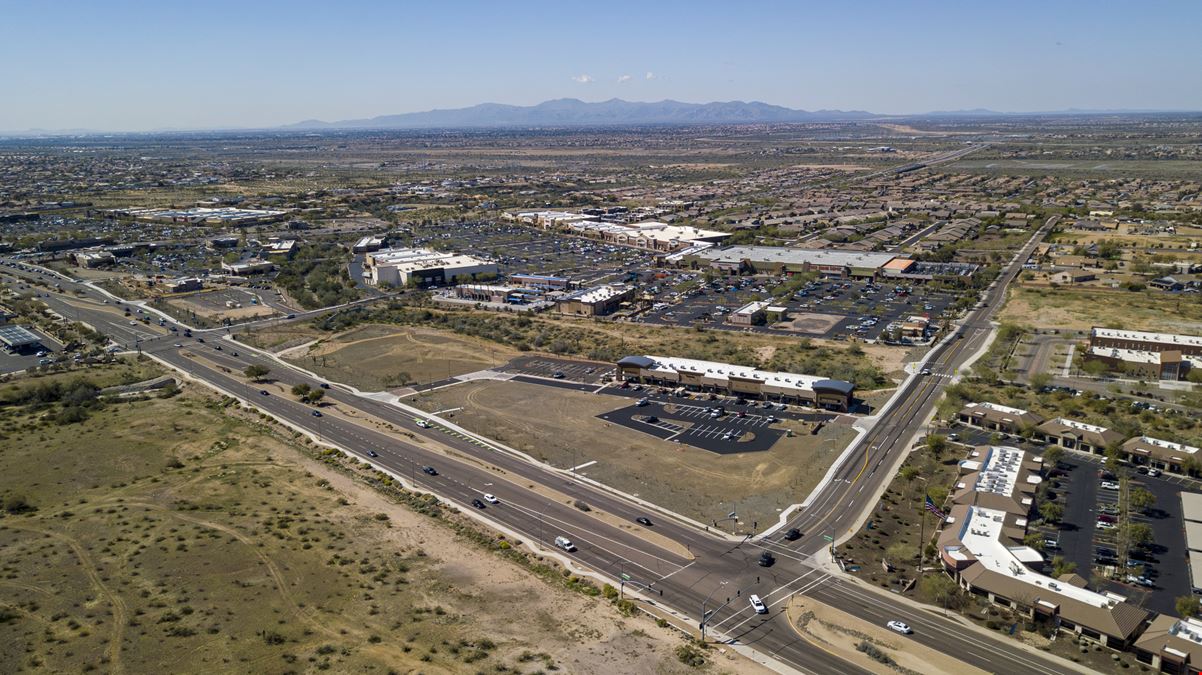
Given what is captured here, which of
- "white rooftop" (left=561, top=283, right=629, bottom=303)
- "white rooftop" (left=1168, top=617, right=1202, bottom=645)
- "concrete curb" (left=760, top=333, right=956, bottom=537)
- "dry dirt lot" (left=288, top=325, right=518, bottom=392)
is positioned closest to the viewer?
"white rooftop" (left=1168, top=617, right=1202, bottom=645)

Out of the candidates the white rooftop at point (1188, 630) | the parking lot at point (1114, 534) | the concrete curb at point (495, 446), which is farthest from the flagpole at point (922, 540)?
the white rooftop at point (1188, 630)

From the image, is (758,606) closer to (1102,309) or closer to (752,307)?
(752,307)

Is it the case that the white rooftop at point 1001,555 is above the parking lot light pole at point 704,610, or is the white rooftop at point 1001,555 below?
above

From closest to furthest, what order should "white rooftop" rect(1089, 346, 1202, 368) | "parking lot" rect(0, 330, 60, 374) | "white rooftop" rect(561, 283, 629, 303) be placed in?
1. "white rooftop" rect(1089, 346, 1202, 368)
2. "parking lot" rect(0, 330, 60, 374)
3. "white rooftop" rect(561, 283, 629, 303)

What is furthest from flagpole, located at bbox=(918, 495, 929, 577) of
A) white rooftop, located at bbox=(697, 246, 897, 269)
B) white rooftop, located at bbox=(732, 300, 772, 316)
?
white rooftop, located at bbox=(697, 246, 897, 269)

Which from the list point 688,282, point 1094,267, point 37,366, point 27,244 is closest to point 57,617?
point 37,366

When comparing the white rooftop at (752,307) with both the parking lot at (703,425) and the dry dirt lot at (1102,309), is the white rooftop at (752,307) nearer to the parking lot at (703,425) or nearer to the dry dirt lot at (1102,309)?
the dry dirt lot at (1102,309)

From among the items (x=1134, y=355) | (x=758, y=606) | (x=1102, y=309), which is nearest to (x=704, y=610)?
(x=758, y=606)

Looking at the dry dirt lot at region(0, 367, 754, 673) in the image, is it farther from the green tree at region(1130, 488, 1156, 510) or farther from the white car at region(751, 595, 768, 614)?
the green tree at region(1130, 488, 1156, 510)
